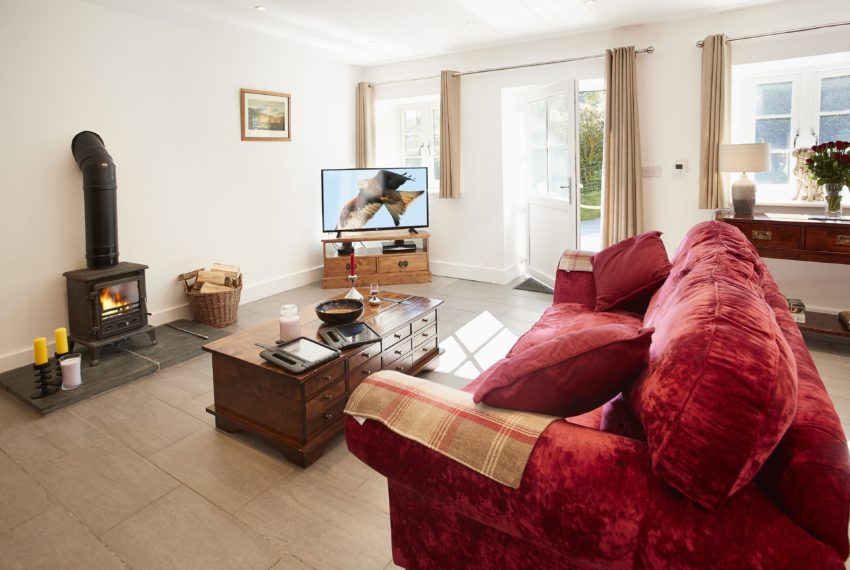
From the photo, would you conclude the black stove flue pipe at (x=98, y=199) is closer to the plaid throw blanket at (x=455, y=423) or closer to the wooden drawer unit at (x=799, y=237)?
the plaid throw blanket at (x=455, y=423)

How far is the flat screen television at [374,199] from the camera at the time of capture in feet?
17.7

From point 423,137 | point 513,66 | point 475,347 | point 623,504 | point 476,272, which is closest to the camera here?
point 623,504

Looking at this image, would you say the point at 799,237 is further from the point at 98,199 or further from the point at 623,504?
the point at 98,199

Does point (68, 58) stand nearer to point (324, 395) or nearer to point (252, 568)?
point (324, 395)

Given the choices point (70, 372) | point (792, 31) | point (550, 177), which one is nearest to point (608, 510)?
point (70, 372)

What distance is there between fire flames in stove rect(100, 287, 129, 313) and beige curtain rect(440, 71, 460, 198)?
10.8 ft

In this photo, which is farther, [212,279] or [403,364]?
[212,279]

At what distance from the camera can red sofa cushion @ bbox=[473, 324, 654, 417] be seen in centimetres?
121

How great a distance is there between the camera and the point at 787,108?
409cm

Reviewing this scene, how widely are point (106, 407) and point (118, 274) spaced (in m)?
0.98

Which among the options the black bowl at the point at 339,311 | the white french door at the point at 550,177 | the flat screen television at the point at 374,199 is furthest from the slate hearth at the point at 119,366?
the white french door at the point at 550,177

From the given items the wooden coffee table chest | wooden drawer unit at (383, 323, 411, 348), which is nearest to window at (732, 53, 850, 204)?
wooden drawer unit at (383, 323, 411, 348)

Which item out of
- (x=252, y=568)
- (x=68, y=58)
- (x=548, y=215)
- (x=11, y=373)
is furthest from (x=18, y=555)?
(x=548, y=215)

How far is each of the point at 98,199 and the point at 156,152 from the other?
86 centimetres
